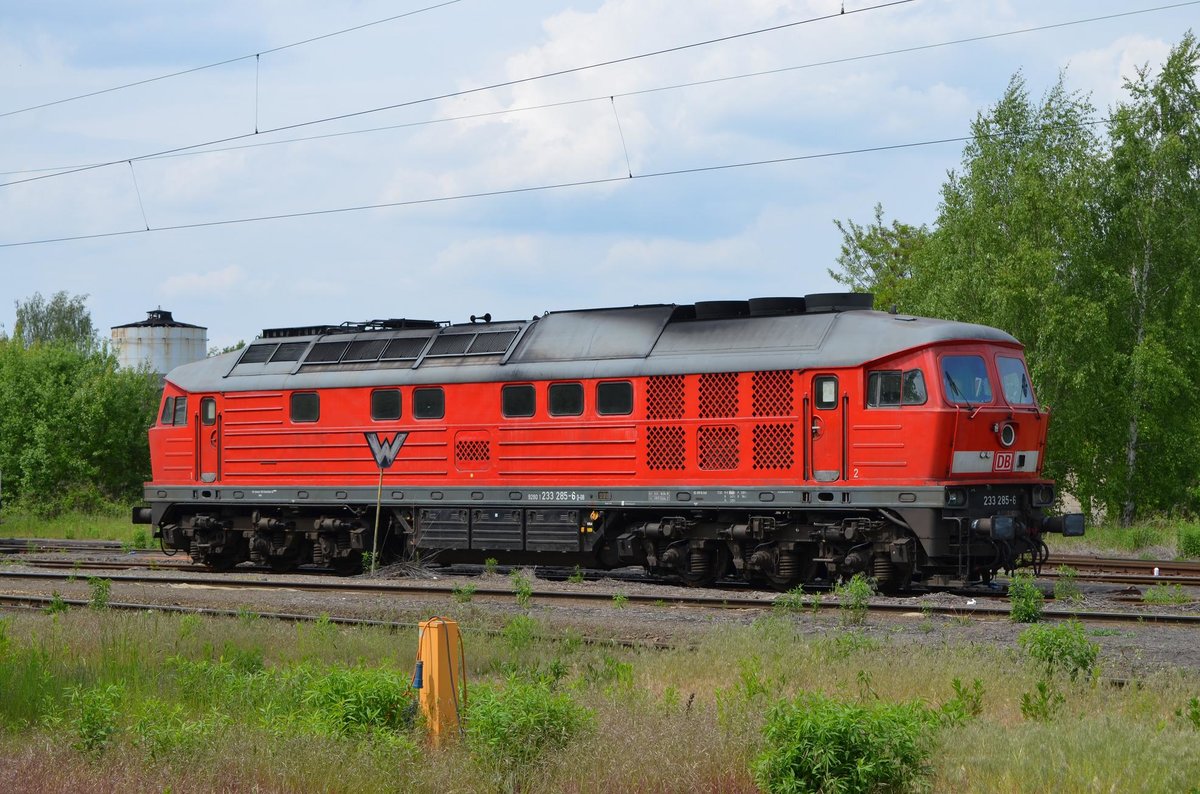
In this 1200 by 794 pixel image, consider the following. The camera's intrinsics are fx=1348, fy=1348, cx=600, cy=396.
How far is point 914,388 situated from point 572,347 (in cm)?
571

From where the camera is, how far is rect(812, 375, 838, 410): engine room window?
1881cm

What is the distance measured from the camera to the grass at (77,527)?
37.8 m

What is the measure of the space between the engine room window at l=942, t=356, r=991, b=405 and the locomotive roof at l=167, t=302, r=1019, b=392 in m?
0.33

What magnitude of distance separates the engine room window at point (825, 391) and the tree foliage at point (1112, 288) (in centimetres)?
1876

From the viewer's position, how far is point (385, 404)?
23000 mm

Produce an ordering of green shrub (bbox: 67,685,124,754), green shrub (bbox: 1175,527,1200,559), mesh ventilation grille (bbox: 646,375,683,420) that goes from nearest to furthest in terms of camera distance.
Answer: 1. green shrub (bbox: 67,685,124,754)
2. mesh ventilation grille (bbox: 646,375,683,420)
3. green shrub (bbox: 1175,527,1200,559)

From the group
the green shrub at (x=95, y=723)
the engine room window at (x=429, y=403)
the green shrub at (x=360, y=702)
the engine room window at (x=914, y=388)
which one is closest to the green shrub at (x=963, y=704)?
the green shrub at (x=360, y=702)

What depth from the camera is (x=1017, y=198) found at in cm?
3856

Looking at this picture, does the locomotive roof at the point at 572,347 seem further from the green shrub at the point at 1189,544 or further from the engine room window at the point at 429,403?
the green shrub at the point at 1189,544

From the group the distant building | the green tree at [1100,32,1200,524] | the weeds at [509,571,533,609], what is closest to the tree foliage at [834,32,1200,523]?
the green tree at [1100,32,1200,524]

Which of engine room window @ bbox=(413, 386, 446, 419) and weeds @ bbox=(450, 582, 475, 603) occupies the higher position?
engine room window @ bbox=(413, 386, 446, 419)

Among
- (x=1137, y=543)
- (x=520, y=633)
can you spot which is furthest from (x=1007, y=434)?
(x=1137, y=543)

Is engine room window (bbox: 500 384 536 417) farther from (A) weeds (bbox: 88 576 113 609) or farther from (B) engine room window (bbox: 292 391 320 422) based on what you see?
(A) weeds (bbox: 88 576 113 609)

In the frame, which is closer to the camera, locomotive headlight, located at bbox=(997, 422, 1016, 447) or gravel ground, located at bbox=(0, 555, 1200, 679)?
gravel ground, located at bbox=(0, 555, 1200, 679)
